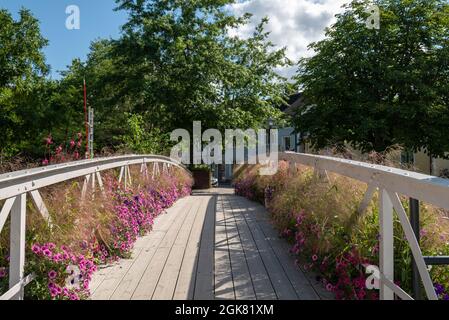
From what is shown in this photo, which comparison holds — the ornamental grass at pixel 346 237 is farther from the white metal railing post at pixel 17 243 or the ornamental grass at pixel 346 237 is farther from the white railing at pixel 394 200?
the white metal railing post at pixel 17 243

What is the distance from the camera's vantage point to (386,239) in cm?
278

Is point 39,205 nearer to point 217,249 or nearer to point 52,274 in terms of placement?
point 52,274

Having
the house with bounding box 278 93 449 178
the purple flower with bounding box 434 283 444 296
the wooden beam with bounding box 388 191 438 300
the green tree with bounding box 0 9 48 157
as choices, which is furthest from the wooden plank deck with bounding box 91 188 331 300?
the green tree with bounding box 0 9 48 157

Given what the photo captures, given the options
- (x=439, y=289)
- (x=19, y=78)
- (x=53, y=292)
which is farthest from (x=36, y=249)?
(x=19, y=78)

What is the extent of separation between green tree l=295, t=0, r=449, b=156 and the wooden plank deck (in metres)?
9.56

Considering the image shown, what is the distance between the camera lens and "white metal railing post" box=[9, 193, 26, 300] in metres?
2.67

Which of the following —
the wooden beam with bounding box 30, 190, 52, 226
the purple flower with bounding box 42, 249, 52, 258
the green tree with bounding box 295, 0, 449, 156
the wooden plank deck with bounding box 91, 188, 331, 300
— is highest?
the green tree with bounding box 295, 0, 449, 156

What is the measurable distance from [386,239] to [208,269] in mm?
1887

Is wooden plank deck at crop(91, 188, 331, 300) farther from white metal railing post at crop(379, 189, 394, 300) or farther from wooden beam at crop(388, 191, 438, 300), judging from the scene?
wooden beam at crop(388, 191, 438, 300)

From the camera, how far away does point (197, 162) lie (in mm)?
20078

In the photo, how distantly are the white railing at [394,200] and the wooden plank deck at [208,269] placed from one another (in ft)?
2.55

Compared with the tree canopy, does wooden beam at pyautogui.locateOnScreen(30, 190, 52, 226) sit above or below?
below

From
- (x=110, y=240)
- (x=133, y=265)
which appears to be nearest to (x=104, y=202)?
(x=110, y=240)

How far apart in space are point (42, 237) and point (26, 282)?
1.58ft
